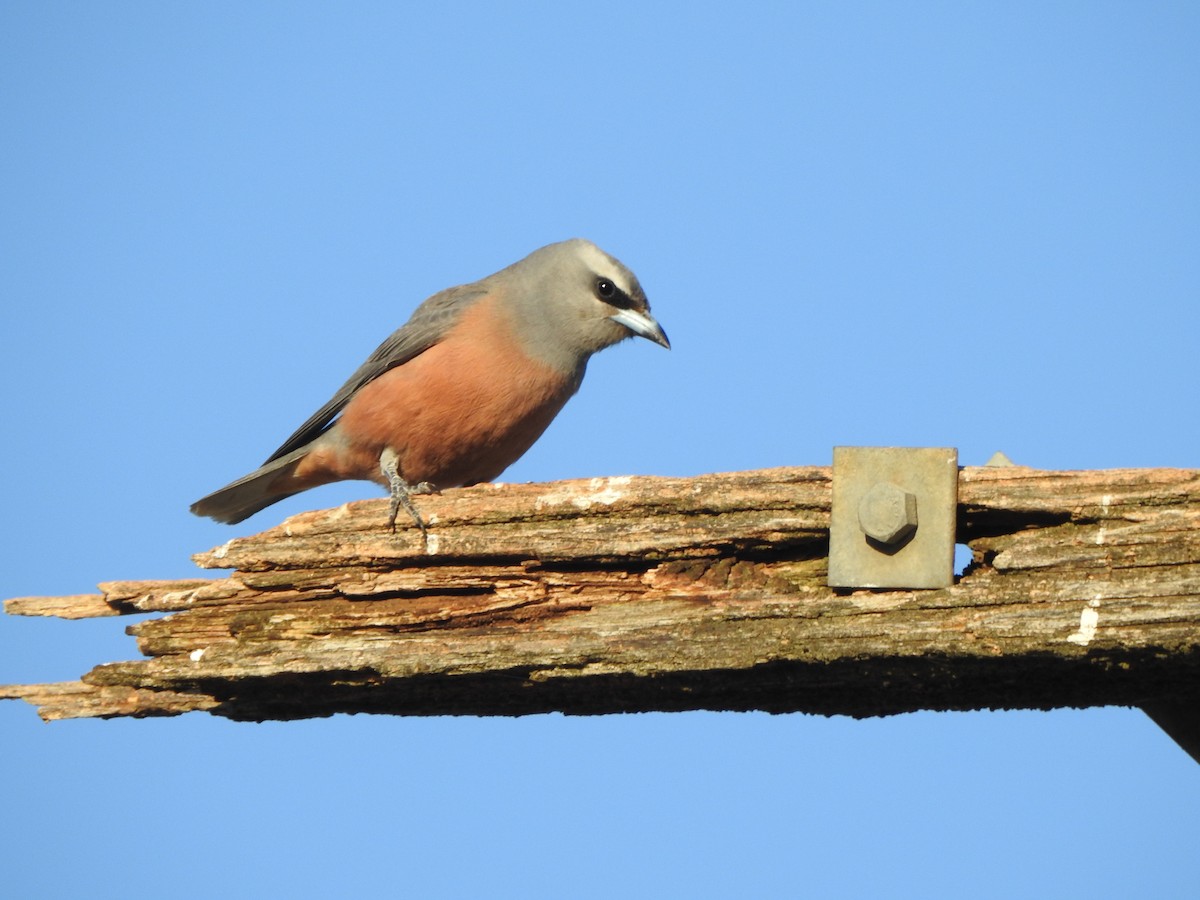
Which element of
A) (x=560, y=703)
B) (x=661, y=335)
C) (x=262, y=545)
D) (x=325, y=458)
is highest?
(x=661, y=335)

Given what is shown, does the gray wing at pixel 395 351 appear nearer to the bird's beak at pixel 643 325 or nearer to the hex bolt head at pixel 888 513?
the bird's beak at pixel 643 325

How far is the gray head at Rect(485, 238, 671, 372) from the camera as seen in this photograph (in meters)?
8.01

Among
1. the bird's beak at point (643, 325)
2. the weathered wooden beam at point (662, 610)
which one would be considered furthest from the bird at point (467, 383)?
the weathered wooden beam at point (662, 610)

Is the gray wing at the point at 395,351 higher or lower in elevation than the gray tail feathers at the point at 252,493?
higher

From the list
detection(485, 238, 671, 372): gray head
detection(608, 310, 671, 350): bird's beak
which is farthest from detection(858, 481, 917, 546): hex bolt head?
detection(608, 310, 671, 350): bird's beak

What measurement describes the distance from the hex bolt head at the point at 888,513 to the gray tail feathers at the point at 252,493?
4826mm

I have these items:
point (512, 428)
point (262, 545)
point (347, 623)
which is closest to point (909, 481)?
point (347, 623)

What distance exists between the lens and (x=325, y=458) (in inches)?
318

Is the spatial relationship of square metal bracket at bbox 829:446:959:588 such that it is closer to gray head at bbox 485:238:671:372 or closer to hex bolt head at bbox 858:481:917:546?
hex bolt head at bbox 858:481:917:546

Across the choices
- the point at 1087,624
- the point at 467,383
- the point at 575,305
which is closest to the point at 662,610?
the point at 1087,624

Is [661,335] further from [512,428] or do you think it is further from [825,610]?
[825,610]

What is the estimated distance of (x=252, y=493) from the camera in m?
8.34

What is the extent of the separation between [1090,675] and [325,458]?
5.06m

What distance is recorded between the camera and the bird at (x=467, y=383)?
7.62 metres
